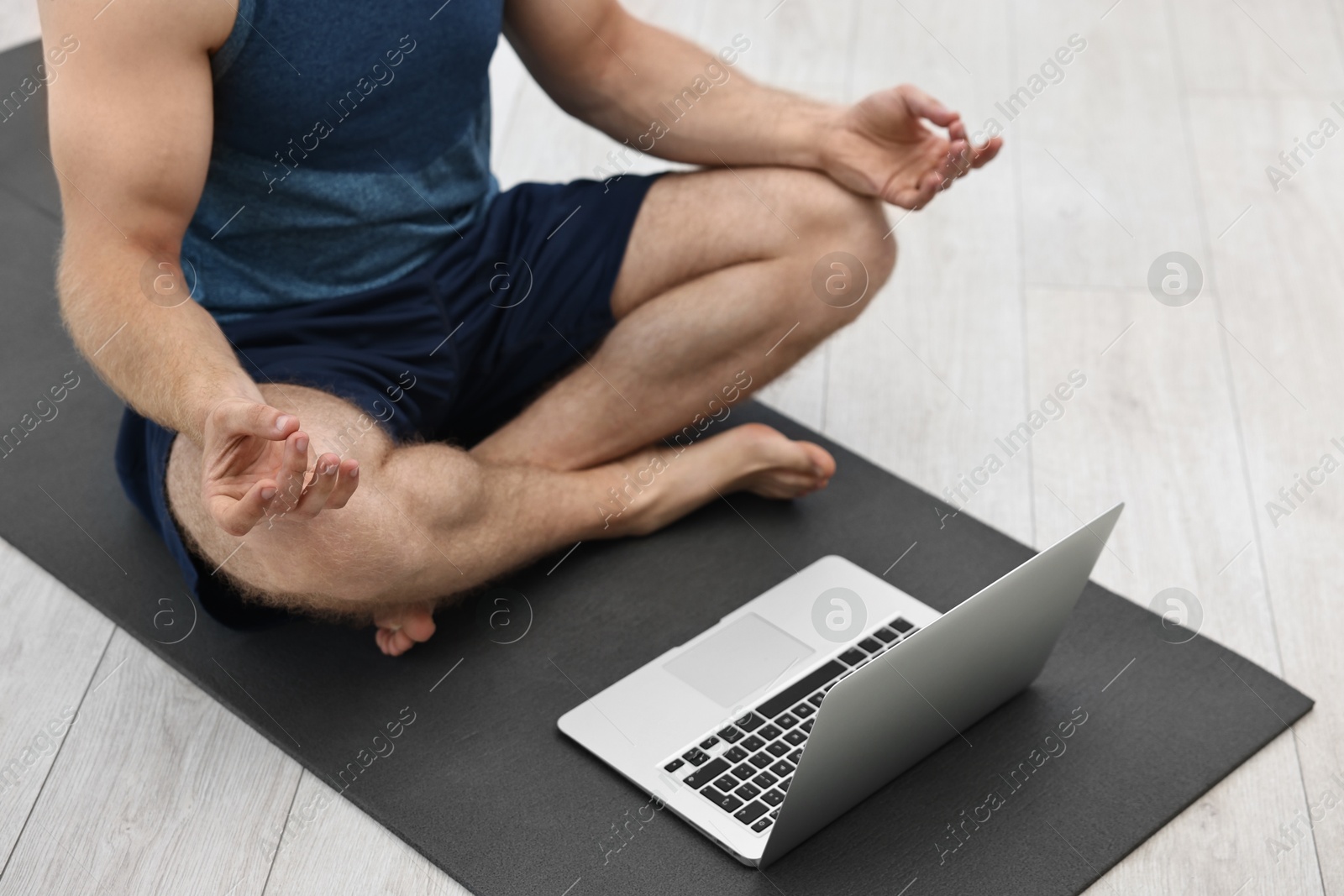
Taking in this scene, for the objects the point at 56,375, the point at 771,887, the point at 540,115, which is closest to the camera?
the point at 771,887

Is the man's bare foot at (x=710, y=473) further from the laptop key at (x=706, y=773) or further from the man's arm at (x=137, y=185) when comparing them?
the man's arm at (x=137, y=185)

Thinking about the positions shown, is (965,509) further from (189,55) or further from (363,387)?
(189,55)

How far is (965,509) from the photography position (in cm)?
152

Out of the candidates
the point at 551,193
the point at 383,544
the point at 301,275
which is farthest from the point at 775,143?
the point at 383,544

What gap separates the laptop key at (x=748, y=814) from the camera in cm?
112

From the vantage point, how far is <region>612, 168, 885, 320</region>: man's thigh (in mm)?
1432

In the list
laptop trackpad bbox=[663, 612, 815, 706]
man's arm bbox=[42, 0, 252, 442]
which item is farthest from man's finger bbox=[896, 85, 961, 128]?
man's arm bbox=[42, 0, 252, 442]

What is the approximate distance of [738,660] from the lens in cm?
A: 129

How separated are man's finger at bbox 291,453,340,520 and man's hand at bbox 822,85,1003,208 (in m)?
0.66

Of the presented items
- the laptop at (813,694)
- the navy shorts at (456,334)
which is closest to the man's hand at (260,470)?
the navy shorts at (456,334)

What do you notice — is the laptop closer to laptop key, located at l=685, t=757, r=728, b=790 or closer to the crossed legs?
laptop key, located at l=685, t=757, r=728, b=790

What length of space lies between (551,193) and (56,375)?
66cm

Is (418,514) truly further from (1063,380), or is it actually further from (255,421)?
(1063,380)

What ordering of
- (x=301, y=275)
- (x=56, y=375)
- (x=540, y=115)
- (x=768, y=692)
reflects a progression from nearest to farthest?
(x=768, y=692)
(x=301, y=275)
(x=56, y=375)
(x=540, y=115)
